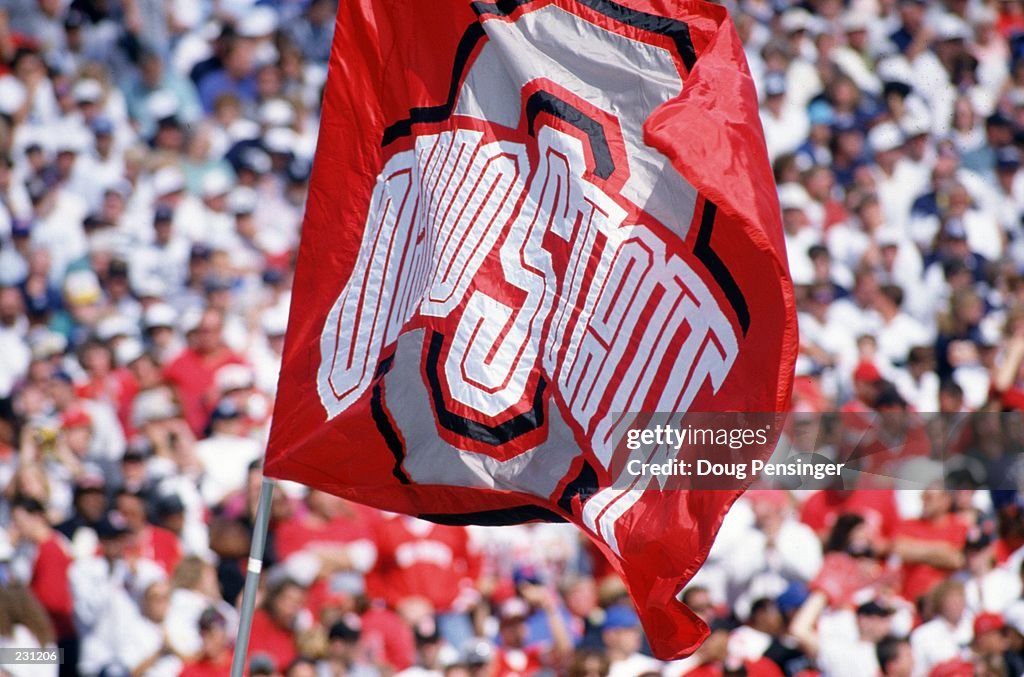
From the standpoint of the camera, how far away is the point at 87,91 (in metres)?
9.30

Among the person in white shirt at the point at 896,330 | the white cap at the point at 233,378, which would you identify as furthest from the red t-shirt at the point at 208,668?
the person in white shirt at the point at 896,330

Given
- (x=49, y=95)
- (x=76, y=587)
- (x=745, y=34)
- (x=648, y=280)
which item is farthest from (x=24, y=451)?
(x=745, y=34)

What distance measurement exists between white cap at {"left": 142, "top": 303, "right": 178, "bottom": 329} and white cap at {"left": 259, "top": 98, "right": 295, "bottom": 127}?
1.99 metres

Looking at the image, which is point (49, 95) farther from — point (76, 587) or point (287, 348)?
point (287, 348)

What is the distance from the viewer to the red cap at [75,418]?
22.8 ft

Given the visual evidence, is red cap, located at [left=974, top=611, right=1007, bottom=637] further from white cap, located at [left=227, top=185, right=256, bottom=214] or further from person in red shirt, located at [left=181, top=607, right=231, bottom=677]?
white cap, located at [left=227, top=185, right=256, bottom=214]

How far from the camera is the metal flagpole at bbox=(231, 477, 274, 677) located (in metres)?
3.51

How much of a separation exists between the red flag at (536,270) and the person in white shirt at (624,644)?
257 cm

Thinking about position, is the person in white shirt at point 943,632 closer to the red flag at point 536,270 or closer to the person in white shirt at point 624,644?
the person in white shirt at point 624,644

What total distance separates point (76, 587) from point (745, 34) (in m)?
6.88

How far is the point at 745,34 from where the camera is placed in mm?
11211

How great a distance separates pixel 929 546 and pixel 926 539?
1.3 inches

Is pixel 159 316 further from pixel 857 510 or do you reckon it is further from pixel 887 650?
pixel 887 650

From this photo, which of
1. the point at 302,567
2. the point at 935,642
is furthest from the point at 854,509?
the point at 302,567
